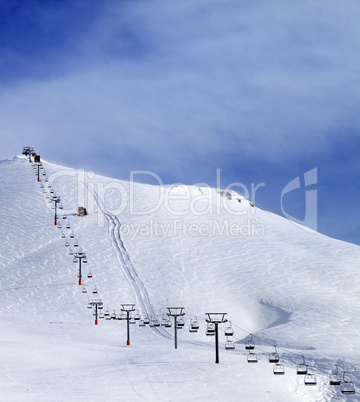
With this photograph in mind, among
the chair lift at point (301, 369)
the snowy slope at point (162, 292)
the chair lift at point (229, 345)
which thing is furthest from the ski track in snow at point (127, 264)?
the chair lift at point (301, 369)

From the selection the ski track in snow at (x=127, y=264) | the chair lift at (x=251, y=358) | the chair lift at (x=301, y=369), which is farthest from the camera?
the ski track in snow at (x=127, y=264)

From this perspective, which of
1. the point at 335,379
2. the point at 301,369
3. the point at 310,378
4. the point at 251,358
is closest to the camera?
the point at 310,378

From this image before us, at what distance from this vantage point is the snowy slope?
80.1ft

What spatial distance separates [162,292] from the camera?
47688 millimetres

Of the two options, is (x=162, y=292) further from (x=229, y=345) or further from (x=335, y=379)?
(x=335, y=379)

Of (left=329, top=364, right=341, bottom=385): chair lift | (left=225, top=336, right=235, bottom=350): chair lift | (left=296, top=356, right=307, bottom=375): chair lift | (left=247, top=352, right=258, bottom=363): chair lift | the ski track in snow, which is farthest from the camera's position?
the ski track in snow

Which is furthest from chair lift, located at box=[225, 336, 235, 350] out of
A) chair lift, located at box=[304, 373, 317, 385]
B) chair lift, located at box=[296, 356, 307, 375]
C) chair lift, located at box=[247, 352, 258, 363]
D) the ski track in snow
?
the ski track in snow

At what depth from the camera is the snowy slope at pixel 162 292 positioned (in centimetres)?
2441

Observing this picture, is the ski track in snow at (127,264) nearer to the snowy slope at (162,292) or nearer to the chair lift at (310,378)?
the snowy slope at (162,292)

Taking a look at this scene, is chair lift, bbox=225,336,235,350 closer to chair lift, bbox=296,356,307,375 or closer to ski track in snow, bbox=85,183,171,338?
chair lift, bbox=296,356,307,375

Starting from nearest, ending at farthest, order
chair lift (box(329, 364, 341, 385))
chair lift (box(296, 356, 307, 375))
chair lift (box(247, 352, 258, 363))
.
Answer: chair lift (box(329, 364, 341, 385)), chair lift (box(296, 356, 307, 375)), chair lift (box(247, 352, 258, 363))

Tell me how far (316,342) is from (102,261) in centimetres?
2562

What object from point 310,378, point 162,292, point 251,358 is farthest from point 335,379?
point 162,292

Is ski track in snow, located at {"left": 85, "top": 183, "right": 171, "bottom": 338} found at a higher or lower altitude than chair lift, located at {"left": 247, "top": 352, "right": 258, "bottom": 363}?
higher
